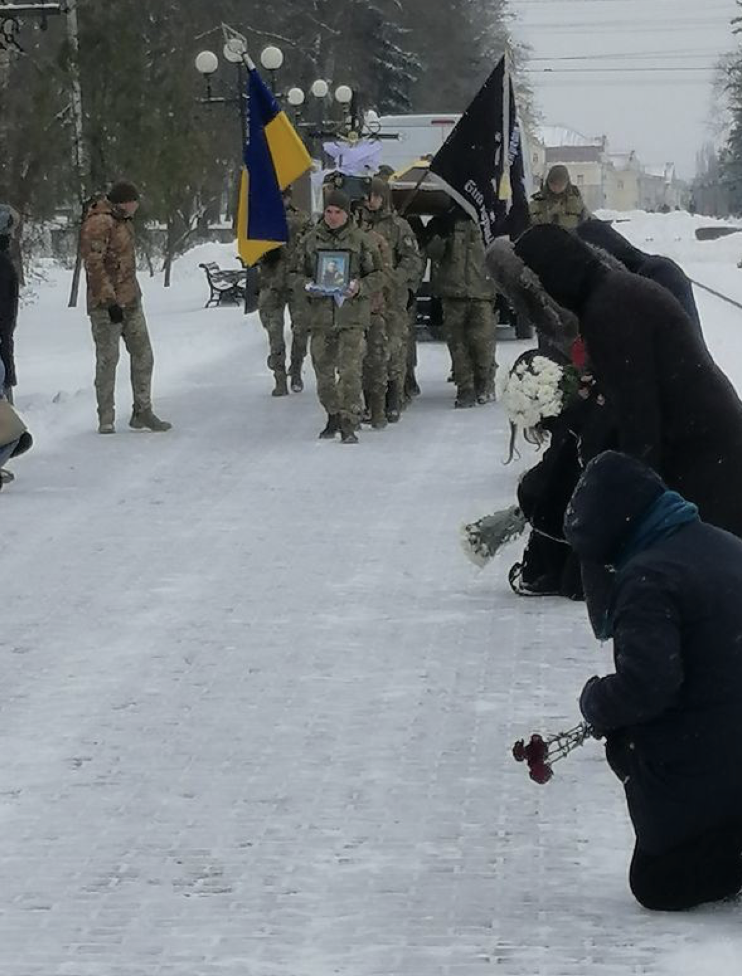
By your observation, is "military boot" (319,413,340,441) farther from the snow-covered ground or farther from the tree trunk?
the tree trunk

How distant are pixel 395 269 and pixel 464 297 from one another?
0.90 meters

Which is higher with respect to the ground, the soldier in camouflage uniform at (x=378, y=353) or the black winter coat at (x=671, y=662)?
the black winter coat at (x=671, y=662)

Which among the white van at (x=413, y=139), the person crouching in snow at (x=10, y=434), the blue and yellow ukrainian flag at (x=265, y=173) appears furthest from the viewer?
the white van at (x=413, y=139)

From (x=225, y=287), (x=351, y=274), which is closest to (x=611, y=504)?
(x=351, y=274)

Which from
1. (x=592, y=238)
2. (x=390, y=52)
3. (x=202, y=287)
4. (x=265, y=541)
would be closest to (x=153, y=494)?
(x=265, y=541)

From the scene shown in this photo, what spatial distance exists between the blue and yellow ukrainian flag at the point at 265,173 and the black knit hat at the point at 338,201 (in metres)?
2.31

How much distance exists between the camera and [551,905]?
493cm

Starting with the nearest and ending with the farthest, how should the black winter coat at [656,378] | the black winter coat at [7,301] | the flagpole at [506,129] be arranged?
the black winter coat at [656,378]
the flagpole at [506,129]
the black winter coat at [7,301]

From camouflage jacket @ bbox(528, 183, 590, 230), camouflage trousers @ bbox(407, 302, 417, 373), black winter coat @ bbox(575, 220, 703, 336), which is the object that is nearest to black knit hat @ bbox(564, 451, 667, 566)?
black winter coat @ bbox(575, 220, 703, 336)

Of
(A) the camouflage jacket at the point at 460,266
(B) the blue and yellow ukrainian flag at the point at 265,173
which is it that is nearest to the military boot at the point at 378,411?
(A) the camouflage jacket at the point at 460,266

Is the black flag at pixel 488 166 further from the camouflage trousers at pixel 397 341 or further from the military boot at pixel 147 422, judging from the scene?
the military boot at pixel 147 422

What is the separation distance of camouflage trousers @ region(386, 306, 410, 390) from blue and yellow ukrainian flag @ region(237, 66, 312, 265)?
5.32 ft

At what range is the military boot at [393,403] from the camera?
1542cm

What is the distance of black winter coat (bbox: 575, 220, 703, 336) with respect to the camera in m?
7.84
